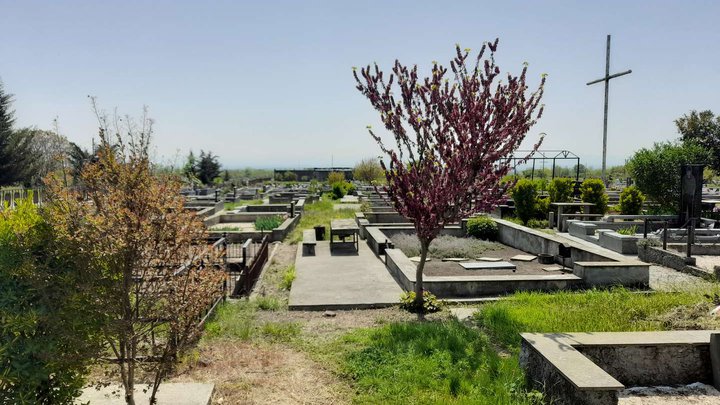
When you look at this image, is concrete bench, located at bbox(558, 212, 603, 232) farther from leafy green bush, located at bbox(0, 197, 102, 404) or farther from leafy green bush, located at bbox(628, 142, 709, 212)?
leafy green bush, located at bbox(0, 197, 102, 404)

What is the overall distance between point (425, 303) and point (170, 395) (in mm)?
4900

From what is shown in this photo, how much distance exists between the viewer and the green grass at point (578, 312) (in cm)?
626

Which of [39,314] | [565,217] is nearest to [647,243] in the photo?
[565,217]

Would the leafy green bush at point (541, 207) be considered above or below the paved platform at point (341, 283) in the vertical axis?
above

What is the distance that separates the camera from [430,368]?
5.32 m

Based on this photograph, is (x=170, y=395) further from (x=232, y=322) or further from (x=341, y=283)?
(x=341, y=283)

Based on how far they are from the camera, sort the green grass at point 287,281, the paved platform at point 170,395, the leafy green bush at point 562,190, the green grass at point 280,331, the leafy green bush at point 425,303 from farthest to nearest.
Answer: the leafy green bush at point 562,190 < the green grass at point 287,281 < the leafy green bush at point 425,303 < the green grass at point 280,331 < the paved platform at point 170,395

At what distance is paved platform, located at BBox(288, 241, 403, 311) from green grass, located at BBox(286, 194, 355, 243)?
396 cm

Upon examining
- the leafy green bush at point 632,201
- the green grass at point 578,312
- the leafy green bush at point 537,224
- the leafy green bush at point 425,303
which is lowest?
the leafy green bush at point 425,303

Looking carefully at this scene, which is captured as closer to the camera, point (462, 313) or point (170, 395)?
point (170, 395)

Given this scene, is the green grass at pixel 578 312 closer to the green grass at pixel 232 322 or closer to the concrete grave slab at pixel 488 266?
the concrete grave slab at pixel 488 266

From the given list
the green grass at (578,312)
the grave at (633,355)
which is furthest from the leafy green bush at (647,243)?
the grave at (633,355)

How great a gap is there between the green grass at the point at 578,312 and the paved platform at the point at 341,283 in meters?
2.26

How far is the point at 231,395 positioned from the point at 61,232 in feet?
8.33
